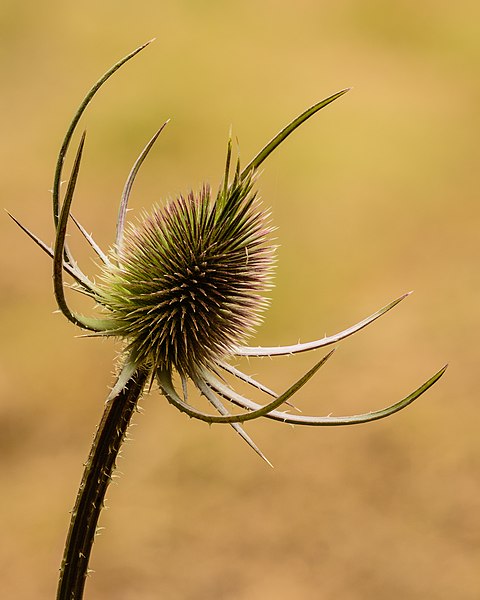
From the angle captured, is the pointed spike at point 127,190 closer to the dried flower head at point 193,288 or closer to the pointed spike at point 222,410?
the dried flower head at point 193,288

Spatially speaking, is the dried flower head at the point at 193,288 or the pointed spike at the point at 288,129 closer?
the pointed spike at the point at 288,129

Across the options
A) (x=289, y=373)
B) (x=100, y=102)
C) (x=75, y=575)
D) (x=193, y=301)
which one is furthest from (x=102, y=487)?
(x=100, y=102)

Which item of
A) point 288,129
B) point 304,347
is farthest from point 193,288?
point 288,129

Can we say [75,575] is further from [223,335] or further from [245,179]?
[245,179]

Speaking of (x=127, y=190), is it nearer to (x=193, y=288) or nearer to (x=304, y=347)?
(x=193, y=288)

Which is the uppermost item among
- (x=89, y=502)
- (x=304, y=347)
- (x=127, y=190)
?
(x=127, y=190)

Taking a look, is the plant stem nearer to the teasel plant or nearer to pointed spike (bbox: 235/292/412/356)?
the teasel plant

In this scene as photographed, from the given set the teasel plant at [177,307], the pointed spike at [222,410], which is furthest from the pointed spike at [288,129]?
the pointed spike at [222,410]
